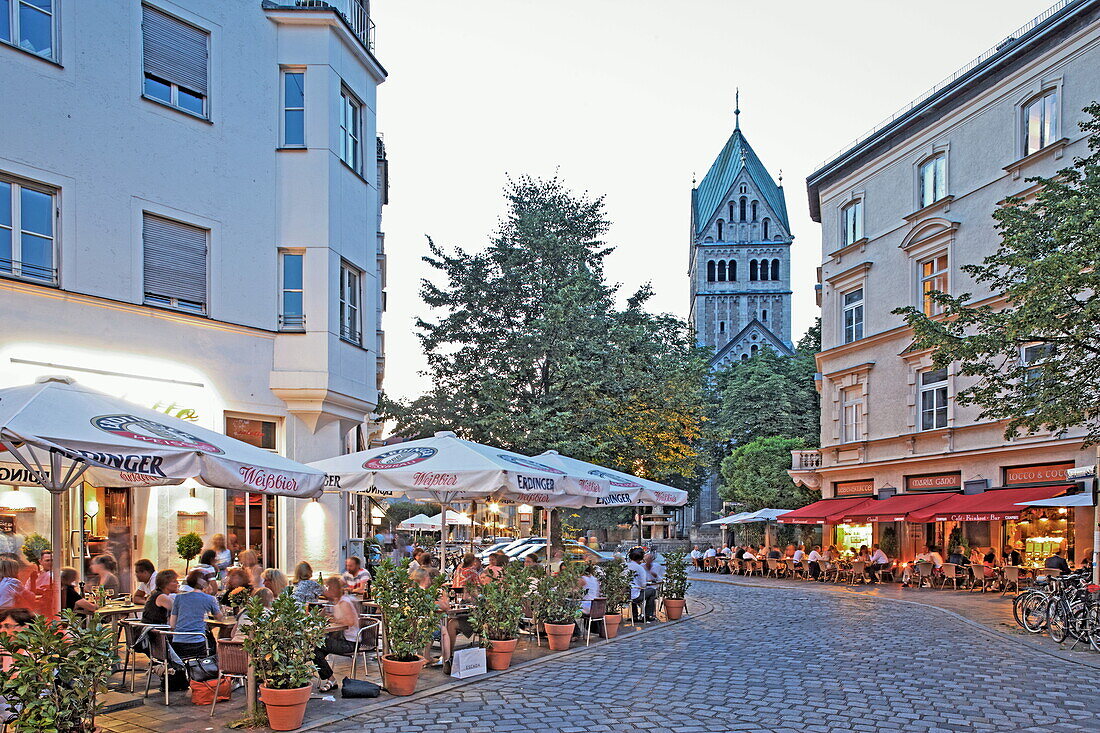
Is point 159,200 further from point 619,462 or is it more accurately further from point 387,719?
point 619,462

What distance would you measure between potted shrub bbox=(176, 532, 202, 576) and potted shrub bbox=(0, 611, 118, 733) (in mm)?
9929

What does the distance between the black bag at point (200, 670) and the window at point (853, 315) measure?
98.7 ft

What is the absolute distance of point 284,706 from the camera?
8977mm

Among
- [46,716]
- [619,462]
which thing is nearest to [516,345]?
[619,462]

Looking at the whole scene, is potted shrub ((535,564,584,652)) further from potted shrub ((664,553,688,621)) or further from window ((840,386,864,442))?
window ((840,386,864,442))

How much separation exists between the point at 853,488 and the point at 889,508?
4778mm

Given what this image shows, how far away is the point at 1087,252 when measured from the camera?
609 inches

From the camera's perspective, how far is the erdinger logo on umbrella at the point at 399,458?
14148mm

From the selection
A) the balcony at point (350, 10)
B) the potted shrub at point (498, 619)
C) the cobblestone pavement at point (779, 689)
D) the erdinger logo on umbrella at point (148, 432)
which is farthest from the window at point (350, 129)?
the cobblestone pavement at point (779, 689)

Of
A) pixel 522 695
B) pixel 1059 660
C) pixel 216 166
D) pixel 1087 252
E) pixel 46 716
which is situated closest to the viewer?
pixel 46 716

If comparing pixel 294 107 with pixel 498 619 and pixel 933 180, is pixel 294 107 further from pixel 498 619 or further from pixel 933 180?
pixel 933 180

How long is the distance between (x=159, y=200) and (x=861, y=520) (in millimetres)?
24876

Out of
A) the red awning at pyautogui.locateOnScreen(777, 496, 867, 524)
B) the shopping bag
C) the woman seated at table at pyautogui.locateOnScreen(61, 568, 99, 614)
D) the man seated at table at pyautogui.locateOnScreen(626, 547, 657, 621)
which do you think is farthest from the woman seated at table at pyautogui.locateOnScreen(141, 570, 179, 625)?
the red awning at pyautogui.locateOnScreen(777, 496, 867, 524)

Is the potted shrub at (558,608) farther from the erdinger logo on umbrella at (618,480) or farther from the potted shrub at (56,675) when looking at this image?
the potted shrub at (56,675)
